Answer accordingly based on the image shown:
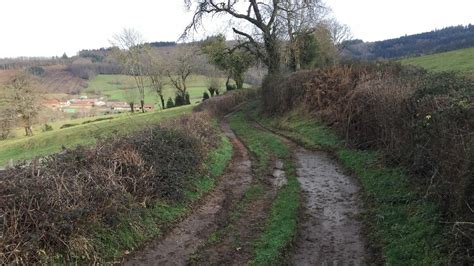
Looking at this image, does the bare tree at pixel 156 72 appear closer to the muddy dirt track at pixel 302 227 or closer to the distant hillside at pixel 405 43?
the distant hillside at pixel 405 43

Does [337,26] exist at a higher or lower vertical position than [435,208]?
higher

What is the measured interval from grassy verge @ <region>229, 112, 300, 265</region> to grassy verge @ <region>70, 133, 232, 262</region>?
2.25m

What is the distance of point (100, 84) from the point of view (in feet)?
371

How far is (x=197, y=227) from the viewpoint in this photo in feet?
30.2

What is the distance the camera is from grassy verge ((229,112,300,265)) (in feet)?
25.3

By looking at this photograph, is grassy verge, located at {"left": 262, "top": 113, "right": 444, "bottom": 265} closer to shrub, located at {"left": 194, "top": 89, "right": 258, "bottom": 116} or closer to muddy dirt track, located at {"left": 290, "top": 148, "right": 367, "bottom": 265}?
muddy dirt track, located at {"left": 290, "top": 148, "right": 367, "bottom": 265}

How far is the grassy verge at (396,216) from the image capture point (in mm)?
6805

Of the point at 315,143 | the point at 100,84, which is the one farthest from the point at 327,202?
the point at 100,84

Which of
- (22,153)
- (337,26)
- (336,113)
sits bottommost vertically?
(22,153)

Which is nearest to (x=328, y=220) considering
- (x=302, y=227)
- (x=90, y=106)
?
(x=302, y=227)

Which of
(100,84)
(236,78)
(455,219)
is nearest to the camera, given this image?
(455,219)

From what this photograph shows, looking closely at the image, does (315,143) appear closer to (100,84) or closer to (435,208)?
(435,208)

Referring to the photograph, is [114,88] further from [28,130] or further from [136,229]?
[136,229]

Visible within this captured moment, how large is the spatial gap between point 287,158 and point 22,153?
2689 cm
